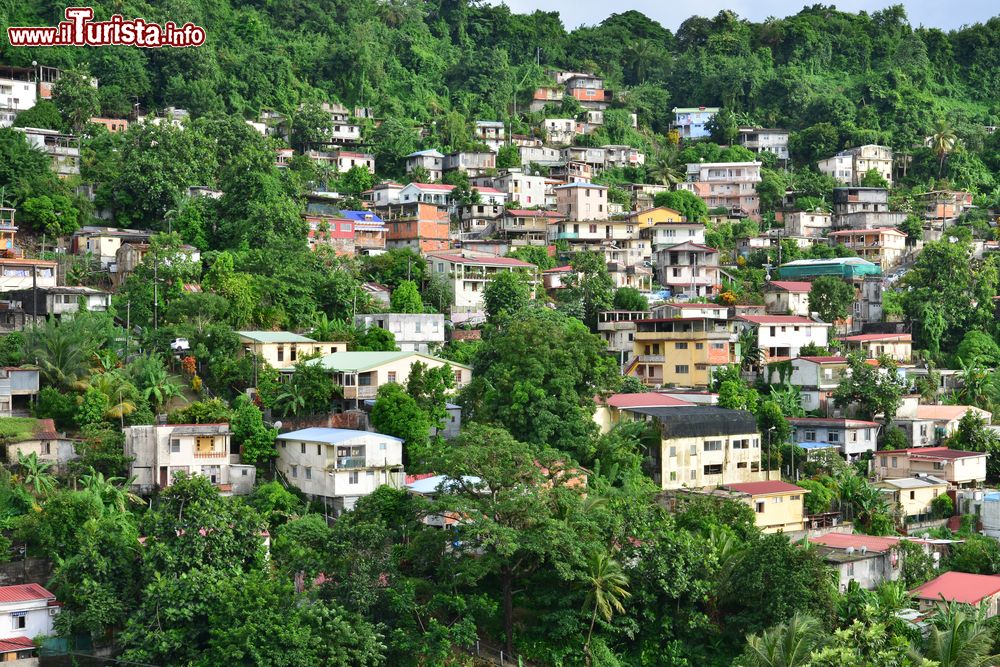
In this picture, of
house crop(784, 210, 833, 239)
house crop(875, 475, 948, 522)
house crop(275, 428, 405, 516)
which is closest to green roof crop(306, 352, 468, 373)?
house crop(275, 428, 405, 516)

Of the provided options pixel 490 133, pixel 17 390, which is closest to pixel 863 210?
pixel 490 133

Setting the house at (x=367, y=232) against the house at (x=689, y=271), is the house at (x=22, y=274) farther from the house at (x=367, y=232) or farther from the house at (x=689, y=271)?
the house at (x=689, y=271)

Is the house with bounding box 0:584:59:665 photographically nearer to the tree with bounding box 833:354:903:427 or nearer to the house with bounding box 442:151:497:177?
the tree with bounding box 833:354:903:427

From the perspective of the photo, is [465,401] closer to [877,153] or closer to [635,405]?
[635,405]

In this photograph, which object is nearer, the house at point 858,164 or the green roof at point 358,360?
the green roof at point 358,360

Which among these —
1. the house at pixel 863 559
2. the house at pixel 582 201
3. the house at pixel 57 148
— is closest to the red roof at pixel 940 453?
the house at pixel 863 559

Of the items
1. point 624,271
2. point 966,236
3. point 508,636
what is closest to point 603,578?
point 508,636
